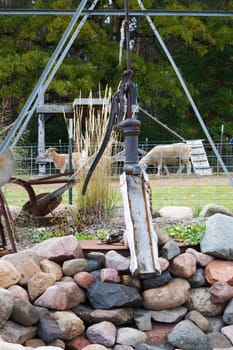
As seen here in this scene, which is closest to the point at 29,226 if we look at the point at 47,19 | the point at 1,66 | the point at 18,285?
the point at 18,285

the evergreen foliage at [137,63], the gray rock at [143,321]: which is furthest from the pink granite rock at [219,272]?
the evergreen foliage at [137,63]

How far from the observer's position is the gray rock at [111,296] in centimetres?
239

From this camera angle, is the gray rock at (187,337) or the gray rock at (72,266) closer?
the gray rock at (187,337)

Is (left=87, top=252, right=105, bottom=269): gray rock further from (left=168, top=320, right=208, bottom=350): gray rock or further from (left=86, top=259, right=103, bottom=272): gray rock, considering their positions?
(left=168, top=320, right=208, bottom=350): gray rock

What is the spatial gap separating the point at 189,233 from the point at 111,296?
816 mm

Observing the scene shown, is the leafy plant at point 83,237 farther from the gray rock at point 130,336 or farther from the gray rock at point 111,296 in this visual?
the gray rock at point 130,336

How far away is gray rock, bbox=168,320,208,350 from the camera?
2355 mm

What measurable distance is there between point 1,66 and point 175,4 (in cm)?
440

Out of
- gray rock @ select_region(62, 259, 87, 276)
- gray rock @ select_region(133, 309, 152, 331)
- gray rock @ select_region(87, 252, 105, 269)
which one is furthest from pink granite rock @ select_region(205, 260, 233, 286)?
gray rock @ select_region(62, 259, 87, 276)

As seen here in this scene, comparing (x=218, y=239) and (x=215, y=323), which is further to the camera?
(x=218, y=239)

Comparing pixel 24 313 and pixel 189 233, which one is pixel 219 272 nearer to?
pixel 189 233

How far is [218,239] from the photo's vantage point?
2.67 metres

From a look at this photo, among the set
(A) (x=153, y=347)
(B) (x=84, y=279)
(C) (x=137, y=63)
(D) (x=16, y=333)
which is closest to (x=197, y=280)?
(A) (x=153, y=347)

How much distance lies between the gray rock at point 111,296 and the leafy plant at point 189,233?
524 mm
